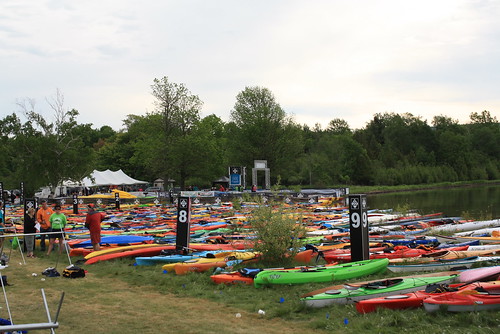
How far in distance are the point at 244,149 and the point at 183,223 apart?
169 ft

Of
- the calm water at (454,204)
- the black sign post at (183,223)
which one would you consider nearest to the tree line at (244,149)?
the calm water at (454,204)

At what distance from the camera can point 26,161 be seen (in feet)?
124

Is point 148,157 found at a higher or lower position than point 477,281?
A: higher

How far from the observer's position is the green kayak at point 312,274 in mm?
8953

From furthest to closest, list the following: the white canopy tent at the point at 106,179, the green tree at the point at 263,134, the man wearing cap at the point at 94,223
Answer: the green tree at the point at 263,134 → the white canopy tent at the point at 106,179 → the man wearing cap at the point at 94,223

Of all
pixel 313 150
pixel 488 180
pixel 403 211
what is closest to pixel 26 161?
pixel 403 211

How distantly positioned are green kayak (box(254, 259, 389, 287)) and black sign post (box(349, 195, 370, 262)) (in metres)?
0.77

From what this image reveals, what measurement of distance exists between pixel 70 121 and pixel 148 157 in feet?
64.2

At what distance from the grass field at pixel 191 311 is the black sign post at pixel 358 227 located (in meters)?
1.86

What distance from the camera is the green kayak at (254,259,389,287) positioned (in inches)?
352

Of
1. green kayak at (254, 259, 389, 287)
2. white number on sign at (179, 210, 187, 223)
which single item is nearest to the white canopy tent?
white number on sign at (179, 210, 187, 223)

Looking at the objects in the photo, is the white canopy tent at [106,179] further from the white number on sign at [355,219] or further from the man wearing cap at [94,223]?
the white number on sign at [355,219]

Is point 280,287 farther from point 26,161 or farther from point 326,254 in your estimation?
point 26,161

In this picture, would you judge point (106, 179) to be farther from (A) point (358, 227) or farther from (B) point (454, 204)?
(A) point (358, 227)
